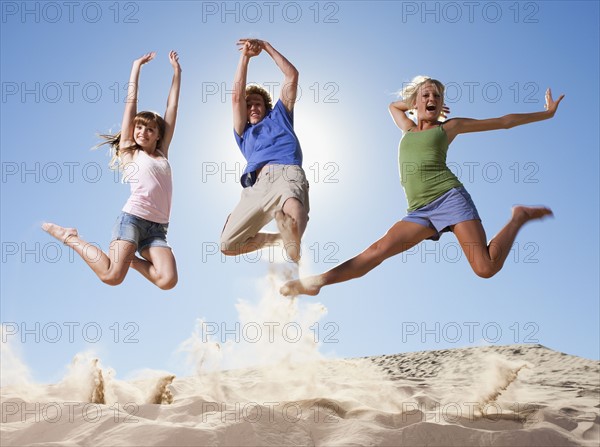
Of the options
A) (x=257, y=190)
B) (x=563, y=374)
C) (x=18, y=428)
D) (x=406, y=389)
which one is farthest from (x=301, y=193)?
(x=563, y=374)

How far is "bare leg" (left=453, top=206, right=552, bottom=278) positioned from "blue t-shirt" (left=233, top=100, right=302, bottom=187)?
4.91 ft

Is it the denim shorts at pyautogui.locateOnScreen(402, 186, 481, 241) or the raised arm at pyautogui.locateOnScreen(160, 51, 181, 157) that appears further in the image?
the raised arm at pyautogui.locateOnScreen(160, 51, 181, 157)

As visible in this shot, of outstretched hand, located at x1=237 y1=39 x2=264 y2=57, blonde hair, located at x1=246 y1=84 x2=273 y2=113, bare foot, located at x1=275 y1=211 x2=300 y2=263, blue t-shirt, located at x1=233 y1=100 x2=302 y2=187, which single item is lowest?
bare foot, located at x1=275 y1=211 x2=300 y2=263

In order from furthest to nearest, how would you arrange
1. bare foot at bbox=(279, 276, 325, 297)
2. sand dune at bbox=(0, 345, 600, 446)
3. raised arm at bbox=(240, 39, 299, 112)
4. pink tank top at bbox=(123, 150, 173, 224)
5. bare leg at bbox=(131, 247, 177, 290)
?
pink tank top at bbox=(123, 150, 173, 224) → bare leg at bbox=(131, 247, 177, 290) → raised arm at bbox=(240, 39, 299, 112) → bare foot at bbox=(279, 276, 325, 297) → sand dune at bbox=(0, 345, 600, 446)

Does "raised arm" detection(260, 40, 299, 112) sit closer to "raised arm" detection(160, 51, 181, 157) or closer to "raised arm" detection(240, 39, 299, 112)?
"raised arm" detection(240, 39, 299, 112)

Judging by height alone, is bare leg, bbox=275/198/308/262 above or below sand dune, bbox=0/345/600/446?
above

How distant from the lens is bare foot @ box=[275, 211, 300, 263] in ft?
17.7

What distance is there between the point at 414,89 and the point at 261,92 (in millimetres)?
1394

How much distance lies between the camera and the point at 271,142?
19.5 feet

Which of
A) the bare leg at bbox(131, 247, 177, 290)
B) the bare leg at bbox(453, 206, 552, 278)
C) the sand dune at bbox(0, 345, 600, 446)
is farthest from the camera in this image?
the bare leg at bbox(131, 247, 177, 290)

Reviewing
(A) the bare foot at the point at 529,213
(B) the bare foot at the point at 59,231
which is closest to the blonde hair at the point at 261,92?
(B) the bare foot at the point at 59,231

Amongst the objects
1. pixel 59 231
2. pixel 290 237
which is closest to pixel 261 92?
pixel 290 237

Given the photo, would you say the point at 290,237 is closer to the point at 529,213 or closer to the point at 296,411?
the point at 296,411

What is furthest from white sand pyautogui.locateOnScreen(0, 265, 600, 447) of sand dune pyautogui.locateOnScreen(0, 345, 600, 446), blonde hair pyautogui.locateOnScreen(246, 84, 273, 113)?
blonde hair pyautogui.locateOnScreen(246, 84, 273, 113)
